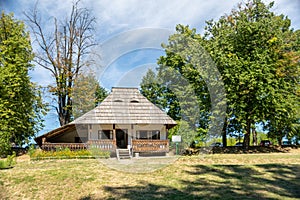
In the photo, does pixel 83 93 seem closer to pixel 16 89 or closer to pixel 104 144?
pixel 16 89

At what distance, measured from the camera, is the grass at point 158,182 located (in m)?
9.21

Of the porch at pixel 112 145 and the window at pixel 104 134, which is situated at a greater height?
the window at pixel 104 134

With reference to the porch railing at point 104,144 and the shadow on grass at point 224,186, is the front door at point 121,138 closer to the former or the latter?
the porch railing at point 104,144

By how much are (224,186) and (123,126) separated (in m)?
12.8

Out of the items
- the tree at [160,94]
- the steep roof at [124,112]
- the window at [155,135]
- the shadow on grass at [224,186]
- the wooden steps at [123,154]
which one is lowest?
the shadow on grass at [224,186]

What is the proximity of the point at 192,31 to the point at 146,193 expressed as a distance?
20.4m

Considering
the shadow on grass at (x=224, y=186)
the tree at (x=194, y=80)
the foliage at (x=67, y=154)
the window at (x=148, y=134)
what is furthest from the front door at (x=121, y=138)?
the shadow on grass at (x=224, y=186)

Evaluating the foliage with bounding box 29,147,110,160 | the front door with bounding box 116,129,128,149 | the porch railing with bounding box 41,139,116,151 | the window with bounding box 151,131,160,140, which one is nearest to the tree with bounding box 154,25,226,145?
the window with bounding box 151,131,160,140

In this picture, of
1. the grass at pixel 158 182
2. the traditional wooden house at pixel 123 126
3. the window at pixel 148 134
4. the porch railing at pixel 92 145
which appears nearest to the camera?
the grass at pixel 158 182

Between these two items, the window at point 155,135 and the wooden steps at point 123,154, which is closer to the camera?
the wooden steps at point 123,154

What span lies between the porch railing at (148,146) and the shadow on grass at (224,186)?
761cm

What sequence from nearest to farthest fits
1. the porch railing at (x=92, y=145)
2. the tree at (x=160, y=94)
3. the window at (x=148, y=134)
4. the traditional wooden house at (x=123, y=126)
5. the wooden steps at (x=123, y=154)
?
the wooden steps at (x=123, y=154)
the porch railing at (x=92, y=145)
the traditional wooden house at (x=123, y=126)
the window at (x=148, y=134)
the tree at (x=160, y=94)

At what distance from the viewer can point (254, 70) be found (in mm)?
20312

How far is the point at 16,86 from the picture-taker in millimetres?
21688
